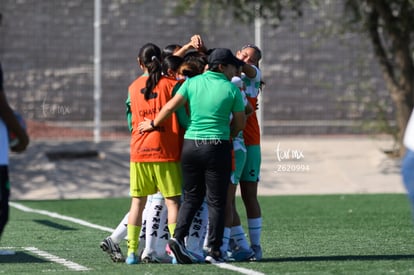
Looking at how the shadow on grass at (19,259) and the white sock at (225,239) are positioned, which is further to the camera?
the shadow on grass at (19,259)

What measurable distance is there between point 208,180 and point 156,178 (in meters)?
0.53

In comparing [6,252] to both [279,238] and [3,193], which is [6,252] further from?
[279,238]

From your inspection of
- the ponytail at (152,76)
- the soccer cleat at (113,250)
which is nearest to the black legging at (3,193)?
the soccer cleat at (113,250)

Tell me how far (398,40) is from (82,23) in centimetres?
805

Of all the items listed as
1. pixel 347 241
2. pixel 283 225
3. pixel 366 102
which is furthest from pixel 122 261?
A: pixel 366 102

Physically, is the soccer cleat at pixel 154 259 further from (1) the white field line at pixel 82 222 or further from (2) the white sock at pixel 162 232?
(1) the white field line at pixel 82 222

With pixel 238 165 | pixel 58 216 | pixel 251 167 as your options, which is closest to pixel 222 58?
pixel 238 165

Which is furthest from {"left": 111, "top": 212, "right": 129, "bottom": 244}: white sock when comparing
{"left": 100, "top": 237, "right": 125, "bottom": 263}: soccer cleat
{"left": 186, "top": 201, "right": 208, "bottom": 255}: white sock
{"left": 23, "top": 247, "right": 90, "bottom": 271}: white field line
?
{"left": 186, "top": 201, "right": 208, "bottom": 255}: white sock

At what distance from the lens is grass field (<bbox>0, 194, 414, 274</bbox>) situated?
30.4 ft

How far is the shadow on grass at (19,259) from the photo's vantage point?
10.0 metres

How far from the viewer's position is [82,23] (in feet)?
89.4

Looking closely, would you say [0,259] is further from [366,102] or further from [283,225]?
[366,102]

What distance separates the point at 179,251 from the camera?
948 centimetres

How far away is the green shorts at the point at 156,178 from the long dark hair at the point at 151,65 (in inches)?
25.4
